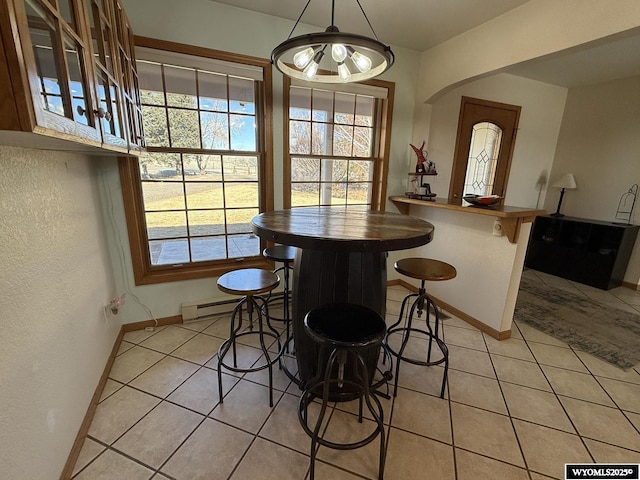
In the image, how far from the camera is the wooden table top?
1.21m

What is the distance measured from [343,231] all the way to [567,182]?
14.4 ft

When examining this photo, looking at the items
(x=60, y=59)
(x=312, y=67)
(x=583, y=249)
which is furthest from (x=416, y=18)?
(x=583, y=249)

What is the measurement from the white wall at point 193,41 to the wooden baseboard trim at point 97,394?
0.18 ft

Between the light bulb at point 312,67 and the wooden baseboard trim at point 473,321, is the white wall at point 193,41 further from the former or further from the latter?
the wooden baseboard trim at point 473,321

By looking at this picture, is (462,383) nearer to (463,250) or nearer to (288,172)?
(463,250)

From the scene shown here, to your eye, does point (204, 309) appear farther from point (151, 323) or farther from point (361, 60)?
point (361, 60)

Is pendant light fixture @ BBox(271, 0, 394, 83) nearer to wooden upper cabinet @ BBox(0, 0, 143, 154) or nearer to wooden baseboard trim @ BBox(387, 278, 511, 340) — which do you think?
wooden upper cabinet @ BBox(0, 0, 143, 154)

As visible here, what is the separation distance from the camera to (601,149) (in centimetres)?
390

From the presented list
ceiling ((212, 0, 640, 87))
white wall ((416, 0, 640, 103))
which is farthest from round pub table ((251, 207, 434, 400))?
ceiling ((212, 0, 640, 87))

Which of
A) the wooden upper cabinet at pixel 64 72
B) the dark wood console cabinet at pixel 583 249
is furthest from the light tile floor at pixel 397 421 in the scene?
the dark wood console cabinet at pixel 583 249

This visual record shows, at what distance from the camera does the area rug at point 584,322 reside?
2.29 meters

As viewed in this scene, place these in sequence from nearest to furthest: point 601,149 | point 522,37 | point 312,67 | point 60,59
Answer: point 60,59 → point 312,67 → point 522,37 → point 601,149

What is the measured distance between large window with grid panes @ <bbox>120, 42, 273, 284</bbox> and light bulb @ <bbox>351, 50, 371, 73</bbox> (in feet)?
3.80

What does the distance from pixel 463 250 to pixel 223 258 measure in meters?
2.26
